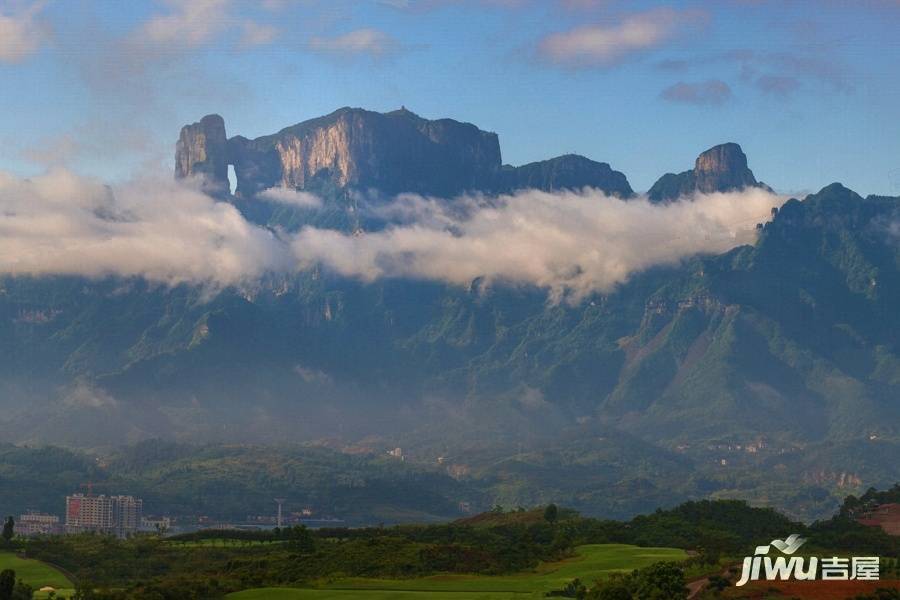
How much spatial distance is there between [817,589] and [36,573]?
262 ft

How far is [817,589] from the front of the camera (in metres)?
125

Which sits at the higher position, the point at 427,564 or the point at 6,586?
the point at 427,564

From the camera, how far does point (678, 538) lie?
196 m

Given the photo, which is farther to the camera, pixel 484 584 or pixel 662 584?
pixel 484 584

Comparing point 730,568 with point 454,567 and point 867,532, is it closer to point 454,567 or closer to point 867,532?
point 454,567

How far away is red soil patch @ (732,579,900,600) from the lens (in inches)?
4875

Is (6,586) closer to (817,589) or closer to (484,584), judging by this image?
(484,584)

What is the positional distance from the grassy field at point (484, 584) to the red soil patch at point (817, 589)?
21579 millimetres

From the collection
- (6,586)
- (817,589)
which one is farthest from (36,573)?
(817,589)

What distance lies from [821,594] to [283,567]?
54633 millimetres

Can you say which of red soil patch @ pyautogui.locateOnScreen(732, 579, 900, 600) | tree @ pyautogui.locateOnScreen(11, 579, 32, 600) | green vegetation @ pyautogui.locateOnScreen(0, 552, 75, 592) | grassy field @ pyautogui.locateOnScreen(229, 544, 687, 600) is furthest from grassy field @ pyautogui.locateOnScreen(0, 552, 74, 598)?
red soil patch @ pyautogui.locateOnScreen(732, 579, 900, 600)

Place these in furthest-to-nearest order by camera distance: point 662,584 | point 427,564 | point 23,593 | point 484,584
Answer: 1. point 427,564
2. point 484,584
3. point 23,593
4. point 662,584

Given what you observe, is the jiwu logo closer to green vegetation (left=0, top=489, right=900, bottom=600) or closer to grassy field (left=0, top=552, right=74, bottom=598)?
green vegetation (left=0, top=489, right=900, bottom=600)

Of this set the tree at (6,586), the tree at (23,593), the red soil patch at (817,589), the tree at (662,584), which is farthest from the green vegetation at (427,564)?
the tree at (6,586)
